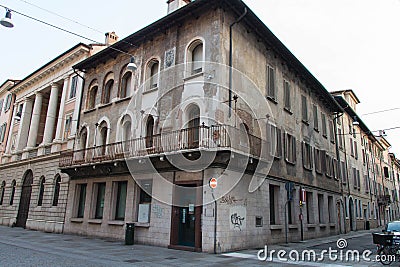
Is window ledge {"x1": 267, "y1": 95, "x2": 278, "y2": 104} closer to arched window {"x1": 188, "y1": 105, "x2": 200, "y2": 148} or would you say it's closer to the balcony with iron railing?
the balcony with iron railing

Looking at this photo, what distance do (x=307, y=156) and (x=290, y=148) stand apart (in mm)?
2918

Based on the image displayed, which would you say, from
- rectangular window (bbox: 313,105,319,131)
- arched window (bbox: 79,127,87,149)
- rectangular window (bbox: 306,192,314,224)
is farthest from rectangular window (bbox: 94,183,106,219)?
rectangular window (bbox: 313,105,319,131)

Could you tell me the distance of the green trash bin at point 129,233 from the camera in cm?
1377

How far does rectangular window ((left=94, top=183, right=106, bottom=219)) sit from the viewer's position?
679 inches

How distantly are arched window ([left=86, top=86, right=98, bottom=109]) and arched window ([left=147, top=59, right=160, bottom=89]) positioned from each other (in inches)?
218

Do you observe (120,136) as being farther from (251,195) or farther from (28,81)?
(28,81)

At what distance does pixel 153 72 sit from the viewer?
1684cm

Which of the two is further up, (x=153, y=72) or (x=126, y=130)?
(x=153, y=72)

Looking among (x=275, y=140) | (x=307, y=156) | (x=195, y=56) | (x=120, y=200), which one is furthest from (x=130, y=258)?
(x=307, y=156)

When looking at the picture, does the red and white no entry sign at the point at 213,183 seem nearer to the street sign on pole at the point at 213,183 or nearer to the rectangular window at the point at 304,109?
the street sign on pole at the point at 213,183

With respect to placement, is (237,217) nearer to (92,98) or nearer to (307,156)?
(307,156)

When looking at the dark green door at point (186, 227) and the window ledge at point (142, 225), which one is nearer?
the dark green door at point (186, 227)

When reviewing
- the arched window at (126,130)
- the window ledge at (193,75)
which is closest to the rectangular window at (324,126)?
the window ledge at (193,75)

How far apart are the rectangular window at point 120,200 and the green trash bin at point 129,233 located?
205 cm
